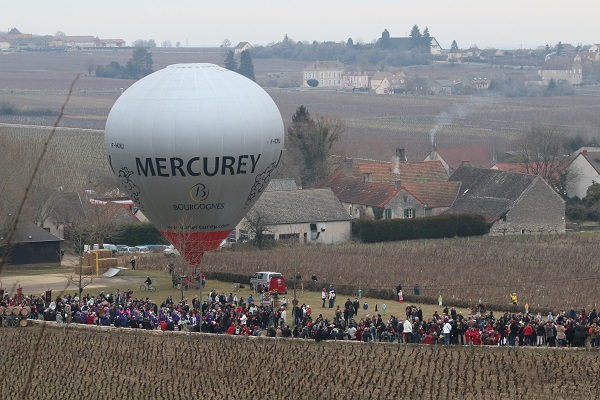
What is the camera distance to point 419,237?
238ft

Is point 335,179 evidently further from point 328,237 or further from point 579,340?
point 579,340

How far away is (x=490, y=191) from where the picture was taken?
78.2 m

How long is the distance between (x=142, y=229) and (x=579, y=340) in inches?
1451

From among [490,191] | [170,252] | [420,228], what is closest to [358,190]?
[490,191]

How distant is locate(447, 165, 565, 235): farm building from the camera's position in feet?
246

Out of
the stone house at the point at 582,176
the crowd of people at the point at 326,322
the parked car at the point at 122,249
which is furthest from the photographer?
the stone house at the point at 582,176

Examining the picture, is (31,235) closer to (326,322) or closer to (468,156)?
(326,322)

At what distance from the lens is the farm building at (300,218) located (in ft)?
228

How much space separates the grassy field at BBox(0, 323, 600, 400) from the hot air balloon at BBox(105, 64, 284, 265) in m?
12.4

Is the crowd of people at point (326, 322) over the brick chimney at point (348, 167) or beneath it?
over

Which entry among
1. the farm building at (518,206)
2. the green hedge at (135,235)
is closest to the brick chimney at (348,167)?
the farm building at (518,206)

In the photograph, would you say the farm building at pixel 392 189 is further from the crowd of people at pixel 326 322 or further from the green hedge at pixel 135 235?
the crowd of people at pixel 326 322

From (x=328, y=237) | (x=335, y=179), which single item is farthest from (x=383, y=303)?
(x=335, y=179)

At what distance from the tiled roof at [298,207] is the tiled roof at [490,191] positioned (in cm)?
890
